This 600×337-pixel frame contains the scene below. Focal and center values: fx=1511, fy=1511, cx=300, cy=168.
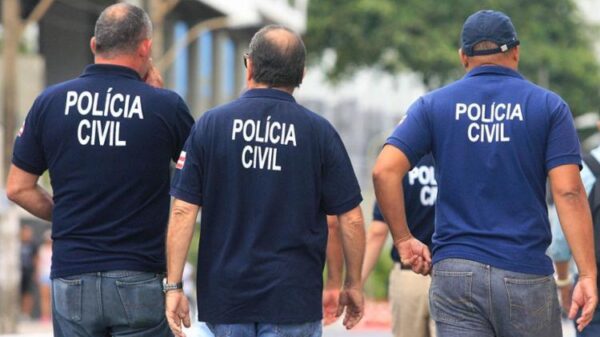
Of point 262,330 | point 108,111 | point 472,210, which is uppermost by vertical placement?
point 108,111

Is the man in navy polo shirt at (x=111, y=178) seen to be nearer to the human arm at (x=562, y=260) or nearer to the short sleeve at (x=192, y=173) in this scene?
the short sleeve at (x=192, y=173)

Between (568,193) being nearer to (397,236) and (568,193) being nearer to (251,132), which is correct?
(397,236)

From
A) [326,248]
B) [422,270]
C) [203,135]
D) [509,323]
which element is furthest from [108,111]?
[509,323]

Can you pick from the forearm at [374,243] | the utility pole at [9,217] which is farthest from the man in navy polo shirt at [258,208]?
the utility pole at [9,217]

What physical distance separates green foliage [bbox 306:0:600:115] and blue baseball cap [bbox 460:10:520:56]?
45326 mm

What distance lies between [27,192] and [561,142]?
2.16 m

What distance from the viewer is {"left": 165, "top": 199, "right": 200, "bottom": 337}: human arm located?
5684mm

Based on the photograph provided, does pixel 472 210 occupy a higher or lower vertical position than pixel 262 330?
higher

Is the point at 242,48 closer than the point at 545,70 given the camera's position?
Yes

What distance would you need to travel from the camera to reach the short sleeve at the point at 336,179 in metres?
5.77

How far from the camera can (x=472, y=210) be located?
573 centimetres

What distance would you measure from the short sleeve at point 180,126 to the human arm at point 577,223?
1.45 m

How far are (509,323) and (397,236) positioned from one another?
1.99 feet

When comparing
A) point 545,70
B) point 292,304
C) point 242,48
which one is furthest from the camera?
point 545,70
